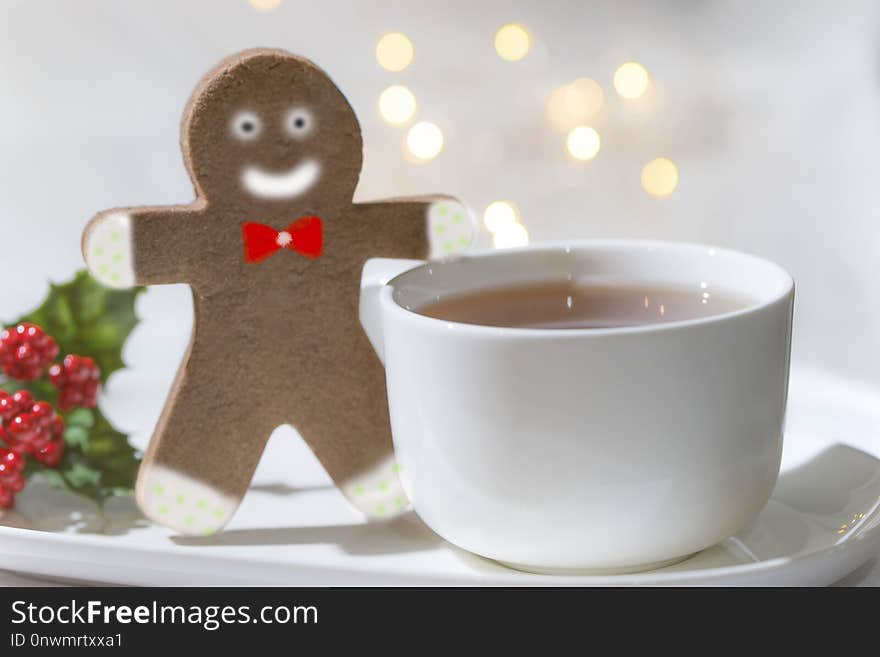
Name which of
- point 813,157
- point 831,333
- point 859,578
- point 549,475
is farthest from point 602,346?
point 813,157

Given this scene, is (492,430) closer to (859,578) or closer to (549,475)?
(549,475)

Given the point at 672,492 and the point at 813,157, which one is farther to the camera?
the point at 813,157

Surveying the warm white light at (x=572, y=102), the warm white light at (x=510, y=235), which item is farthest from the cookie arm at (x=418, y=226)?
the warm white light at (x=572, y=102)

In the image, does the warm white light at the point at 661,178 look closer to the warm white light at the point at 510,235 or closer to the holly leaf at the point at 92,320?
the warm white light at the point at 510,235

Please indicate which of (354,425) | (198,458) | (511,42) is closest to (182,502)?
(198,458)

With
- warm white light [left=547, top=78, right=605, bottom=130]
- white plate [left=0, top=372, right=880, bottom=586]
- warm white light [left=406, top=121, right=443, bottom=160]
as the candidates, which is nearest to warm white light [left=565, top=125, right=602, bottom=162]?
warm white light [left=547, top=78, right=605, bottom=130]

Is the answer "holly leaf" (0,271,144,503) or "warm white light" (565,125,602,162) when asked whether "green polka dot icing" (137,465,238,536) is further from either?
"warm white light" (565,125,602,162)

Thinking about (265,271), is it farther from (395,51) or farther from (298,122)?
(395,51)
